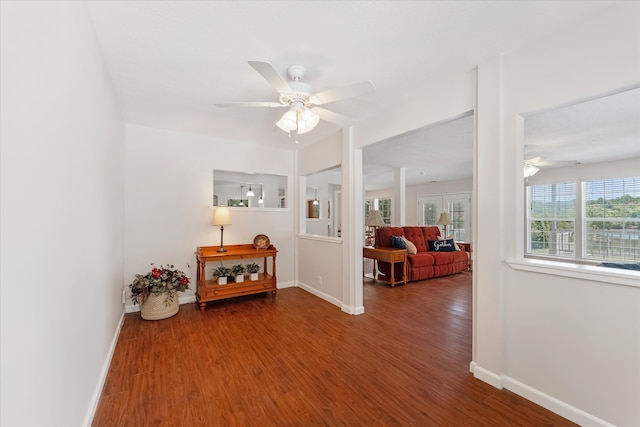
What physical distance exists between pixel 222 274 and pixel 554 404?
3.68 metres

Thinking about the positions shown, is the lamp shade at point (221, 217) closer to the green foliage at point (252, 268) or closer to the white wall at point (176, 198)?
the white wall at point (176, 198)

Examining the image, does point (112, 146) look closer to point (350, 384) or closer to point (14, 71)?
point (14, 71)

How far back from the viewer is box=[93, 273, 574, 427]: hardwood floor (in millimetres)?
1748

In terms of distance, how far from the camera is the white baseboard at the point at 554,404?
1.64 m

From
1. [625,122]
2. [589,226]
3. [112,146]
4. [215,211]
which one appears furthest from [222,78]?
[589,226]

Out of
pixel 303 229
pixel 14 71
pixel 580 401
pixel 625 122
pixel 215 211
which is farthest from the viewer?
pixel 303 229

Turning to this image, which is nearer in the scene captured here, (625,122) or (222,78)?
(222,78)

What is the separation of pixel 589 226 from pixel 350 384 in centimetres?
675

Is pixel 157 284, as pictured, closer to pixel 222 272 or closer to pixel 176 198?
pixel 222 272

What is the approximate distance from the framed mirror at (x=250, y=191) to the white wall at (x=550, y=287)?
448 cm

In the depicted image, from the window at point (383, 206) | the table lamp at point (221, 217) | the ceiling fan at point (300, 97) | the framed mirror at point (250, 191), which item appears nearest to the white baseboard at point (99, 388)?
the table lamp at point (221, 217)

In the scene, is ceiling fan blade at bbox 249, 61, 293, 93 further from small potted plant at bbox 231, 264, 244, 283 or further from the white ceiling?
small potted plant at bbox 231, 264, 244, 283

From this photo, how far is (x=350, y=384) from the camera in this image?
2.07m

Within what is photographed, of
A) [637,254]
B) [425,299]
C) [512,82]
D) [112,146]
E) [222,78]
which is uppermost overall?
[222,78]
